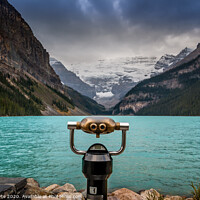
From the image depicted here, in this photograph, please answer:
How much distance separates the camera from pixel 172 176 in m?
14.8

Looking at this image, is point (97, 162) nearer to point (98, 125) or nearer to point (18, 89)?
point (98, 125)

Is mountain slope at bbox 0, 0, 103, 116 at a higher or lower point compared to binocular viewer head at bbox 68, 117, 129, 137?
higher

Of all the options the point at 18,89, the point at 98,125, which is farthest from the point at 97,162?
the point at 18,89

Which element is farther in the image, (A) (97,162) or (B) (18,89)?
(B) (18,89)

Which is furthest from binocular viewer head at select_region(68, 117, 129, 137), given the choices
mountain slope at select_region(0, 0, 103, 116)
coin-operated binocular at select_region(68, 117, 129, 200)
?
mountain slope at select_region(0, 0, 103, 116)

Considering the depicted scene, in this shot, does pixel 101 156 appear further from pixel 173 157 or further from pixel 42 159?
pixel 173 157

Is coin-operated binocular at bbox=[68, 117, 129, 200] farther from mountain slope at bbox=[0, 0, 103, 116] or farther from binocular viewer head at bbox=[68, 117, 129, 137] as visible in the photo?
mountain slope at bbox=[0, 0, 103, 116]

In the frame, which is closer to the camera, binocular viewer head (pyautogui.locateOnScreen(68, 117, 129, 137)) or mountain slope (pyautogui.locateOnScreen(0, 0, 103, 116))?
binocular viewer head (pyautogui.locateOnScreen(68, 117, 129, 137))

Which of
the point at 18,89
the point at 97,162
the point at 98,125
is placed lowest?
the point at 97,162

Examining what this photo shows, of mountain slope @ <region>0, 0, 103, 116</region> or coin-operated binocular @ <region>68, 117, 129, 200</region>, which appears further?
mountain slope @ <region>0, 0, 103, 116</region>

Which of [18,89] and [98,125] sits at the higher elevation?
[18,89]

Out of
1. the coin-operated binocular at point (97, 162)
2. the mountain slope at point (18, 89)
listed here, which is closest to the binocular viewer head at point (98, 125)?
the coin-operated binocular at point (97, 162)

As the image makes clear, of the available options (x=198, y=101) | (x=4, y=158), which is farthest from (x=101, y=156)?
(x=198, y=101)

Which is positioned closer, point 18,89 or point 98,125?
point 98,125
